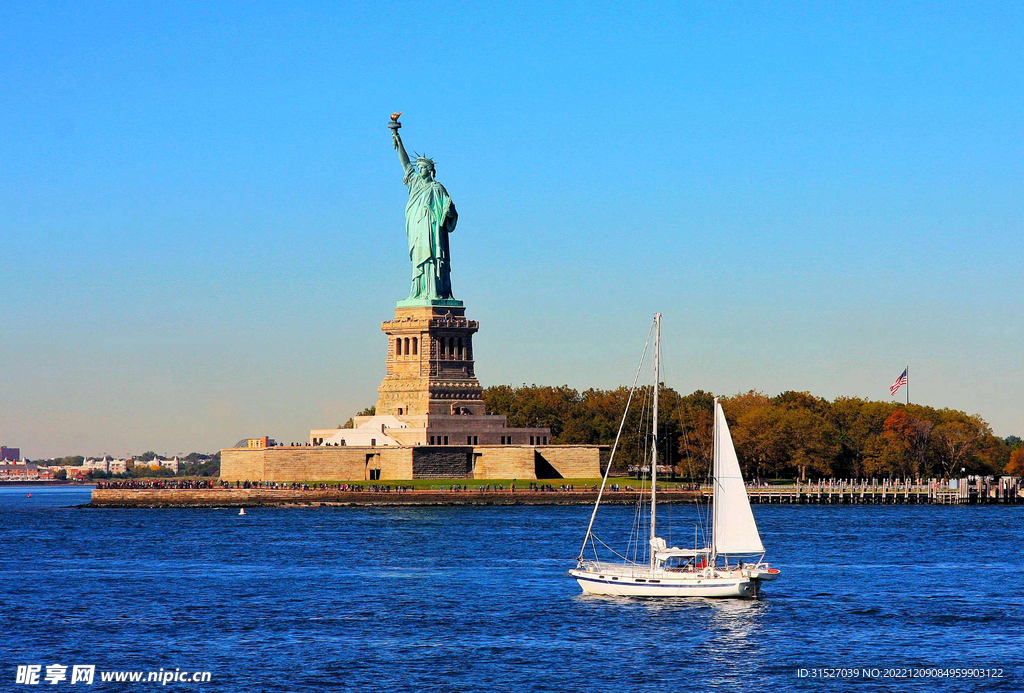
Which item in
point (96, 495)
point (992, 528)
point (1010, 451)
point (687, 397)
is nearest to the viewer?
point (992, 528)

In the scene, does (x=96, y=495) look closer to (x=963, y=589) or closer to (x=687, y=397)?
(x=687, y=397)

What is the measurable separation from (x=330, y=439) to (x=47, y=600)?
3022 inches

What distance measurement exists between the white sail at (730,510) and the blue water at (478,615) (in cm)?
221

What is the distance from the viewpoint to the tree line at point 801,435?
142250 mm

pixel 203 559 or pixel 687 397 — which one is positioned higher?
pixel 687 397

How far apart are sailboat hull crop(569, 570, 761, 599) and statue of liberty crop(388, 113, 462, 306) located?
81.6 meters

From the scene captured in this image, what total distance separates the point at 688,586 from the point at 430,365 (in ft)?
266

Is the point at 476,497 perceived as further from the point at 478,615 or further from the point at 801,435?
the point at 478,615

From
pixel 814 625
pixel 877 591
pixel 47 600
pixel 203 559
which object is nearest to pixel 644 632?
pixel 814 625

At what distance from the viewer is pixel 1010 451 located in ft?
558

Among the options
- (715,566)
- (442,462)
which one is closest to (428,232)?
(442,462)

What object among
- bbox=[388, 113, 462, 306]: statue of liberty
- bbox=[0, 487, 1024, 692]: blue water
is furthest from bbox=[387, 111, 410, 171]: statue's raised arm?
bbox=[0, 487, 1024, 692]: blue water

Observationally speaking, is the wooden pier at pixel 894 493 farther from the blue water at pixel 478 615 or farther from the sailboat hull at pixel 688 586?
the sailboat hull at pixel 688 586

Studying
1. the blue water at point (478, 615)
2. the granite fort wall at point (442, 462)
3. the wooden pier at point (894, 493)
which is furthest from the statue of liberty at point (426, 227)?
the blue water at point (478, 615)
